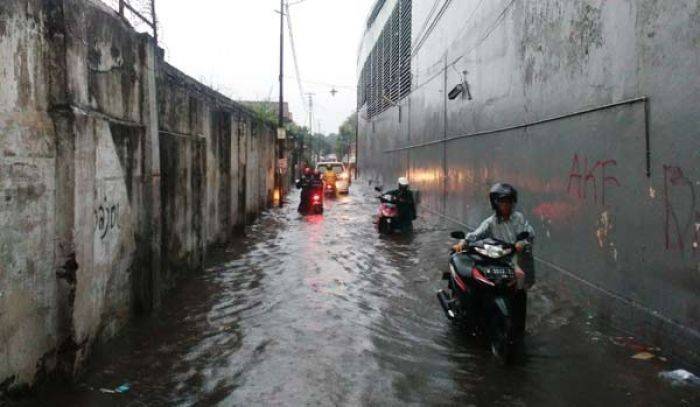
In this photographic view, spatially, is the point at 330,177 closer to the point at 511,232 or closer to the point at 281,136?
the point at 281,136

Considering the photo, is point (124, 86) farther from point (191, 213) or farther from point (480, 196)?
point (480, 196)

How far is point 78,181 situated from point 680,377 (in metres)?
5.07

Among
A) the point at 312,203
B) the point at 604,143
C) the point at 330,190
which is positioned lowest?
the point at 312,203

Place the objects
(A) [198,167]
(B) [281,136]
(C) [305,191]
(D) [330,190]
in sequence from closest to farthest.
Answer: (A) [198,167] < (C) [305,191] < (B) [281,136] < (D) [330,190]

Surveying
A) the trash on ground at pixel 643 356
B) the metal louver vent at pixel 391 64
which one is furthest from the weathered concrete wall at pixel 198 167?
the metal louver vent at pixel 391 64

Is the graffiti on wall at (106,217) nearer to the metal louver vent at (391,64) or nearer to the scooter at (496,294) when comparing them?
the scooter at (496,294)

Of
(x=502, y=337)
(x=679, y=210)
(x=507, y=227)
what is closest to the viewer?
(x=502, y=337)

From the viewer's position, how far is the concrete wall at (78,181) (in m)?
3.90

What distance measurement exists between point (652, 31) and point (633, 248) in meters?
2.17

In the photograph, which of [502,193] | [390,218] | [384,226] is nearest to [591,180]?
[502,193]

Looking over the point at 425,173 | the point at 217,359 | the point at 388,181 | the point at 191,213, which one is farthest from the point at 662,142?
the point at 388,181

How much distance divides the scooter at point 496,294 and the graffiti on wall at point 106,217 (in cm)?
337

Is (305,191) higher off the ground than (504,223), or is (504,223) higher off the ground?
(305,191)

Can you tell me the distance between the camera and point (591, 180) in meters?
7.29
